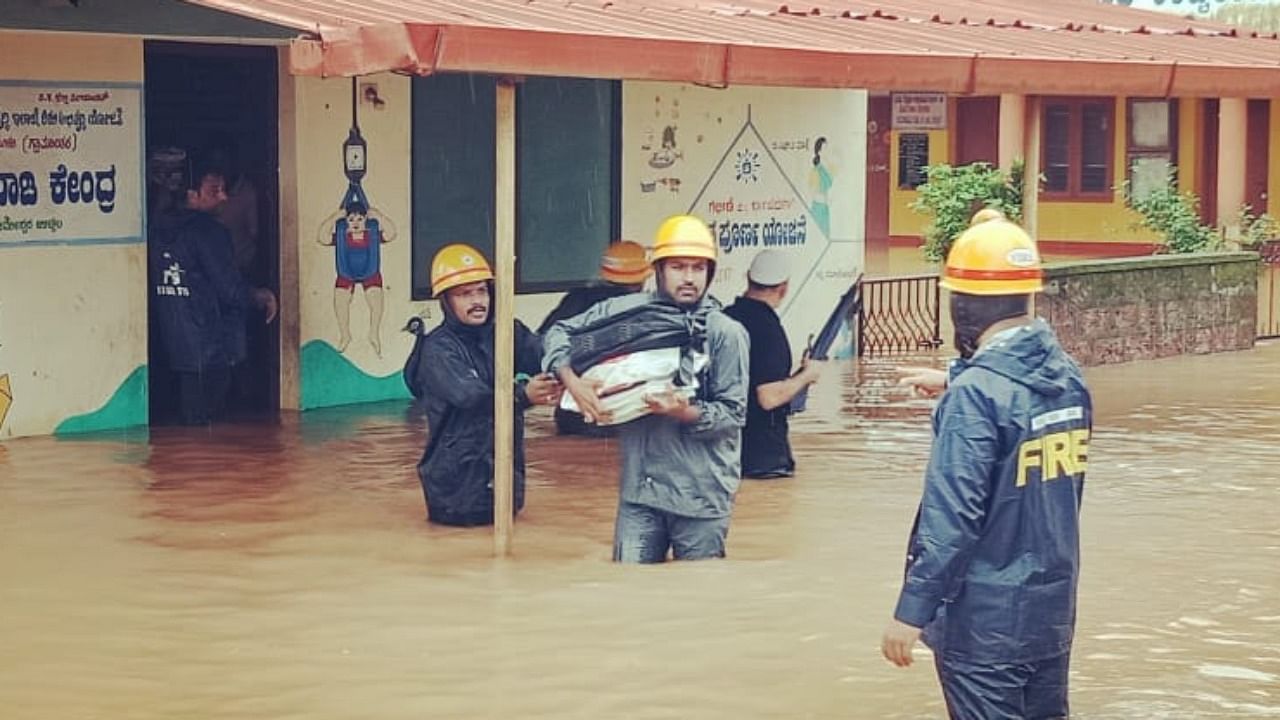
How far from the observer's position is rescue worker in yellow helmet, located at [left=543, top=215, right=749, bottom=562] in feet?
30.9

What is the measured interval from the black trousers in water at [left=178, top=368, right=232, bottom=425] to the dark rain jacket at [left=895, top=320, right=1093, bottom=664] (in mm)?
9062

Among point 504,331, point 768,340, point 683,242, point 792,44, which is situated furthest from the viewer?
point 792,44

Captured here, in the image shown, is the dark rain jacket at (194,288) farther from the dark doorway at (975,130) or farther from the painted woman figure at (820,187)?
the dark doorway at (975,130)

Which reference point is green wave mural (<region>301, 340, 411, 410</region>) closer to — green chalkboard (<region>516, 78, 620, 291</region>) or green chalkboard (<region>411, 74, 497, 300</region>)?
green chalkboard (<region>411, 74, 497, 300</region>)

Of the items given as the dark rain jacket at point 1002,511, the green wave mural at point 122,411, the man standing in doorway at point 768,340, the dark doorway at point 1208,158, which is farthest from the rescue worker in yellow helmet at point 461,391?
the dark doorway at point 1208,158

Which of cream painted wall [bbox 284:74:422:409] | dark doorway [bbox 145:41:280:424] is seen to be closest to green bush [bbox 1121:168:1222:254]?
cream painted wall [bbox 284:74:422:409]

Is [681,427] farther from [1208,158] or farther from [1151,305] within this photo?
[1208,158]

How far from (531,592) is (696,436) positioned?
97 centimetres

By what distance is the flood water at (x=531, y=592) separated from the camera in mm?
7820

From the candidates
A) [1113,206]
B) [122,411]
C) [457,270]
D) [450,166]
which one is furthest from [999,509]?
[1113,206]

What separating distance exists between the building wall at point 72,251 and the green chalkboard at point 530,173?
2495mm

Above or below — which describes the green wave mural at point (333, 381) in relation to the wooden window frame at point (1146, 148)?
below

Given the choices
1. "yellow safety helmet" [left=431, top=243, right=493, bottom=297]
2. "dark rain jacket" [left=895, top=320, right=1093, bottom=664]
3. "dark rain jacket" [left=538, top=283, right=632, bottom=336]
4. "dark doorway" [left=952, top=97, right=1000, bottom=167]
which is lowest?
"dark rain jacket" [left=895, top=320, right=1093, bottom=664]

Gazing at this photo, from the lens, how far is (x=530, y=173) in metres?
16.6
